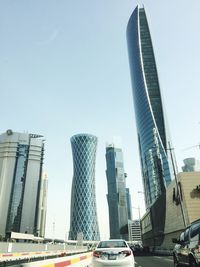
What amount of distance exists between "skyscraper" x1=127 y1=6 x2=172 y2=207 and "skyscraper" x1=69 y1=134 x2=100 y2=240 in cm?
2693

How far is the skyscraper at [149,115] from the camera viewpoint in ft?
438

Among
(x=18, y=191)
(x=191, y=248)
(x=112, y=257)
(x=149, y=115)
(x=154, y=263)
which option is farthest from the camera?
(x=18, y=191)

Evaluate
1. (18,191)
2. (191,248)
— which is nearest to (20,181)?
(18,191)

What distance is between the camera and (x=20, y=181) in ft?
511

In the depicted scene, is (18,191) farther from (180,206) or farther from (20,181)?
(180,206)

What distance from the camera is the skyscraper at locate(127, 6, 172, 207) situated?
13339 centimetres

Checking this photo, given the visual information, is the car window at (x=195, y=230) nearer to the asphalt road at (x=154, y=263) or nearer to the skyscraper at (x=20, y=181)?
the asphalt road at (x=154, y=263)

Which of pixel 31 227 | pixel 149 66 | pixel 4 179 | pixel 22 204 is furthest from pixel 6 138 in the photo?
pixel 149 66

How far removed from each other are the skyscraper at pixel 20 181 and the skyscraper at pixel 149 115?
6045 centimetres

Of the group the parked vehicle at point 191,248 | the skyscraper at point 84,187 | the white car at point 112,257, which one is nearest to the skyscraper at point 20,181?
the skyscraper at point 84,187

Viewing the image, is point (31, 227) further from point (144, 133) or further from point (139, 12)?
point (139, 12)

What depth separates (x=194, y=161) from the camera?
14875cm

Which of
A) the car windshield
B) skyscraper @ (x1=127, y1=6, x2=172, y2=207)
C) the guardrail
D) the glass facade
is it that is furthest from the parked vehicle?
the glass facade

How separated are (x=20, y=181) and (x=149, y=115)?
7694cm
